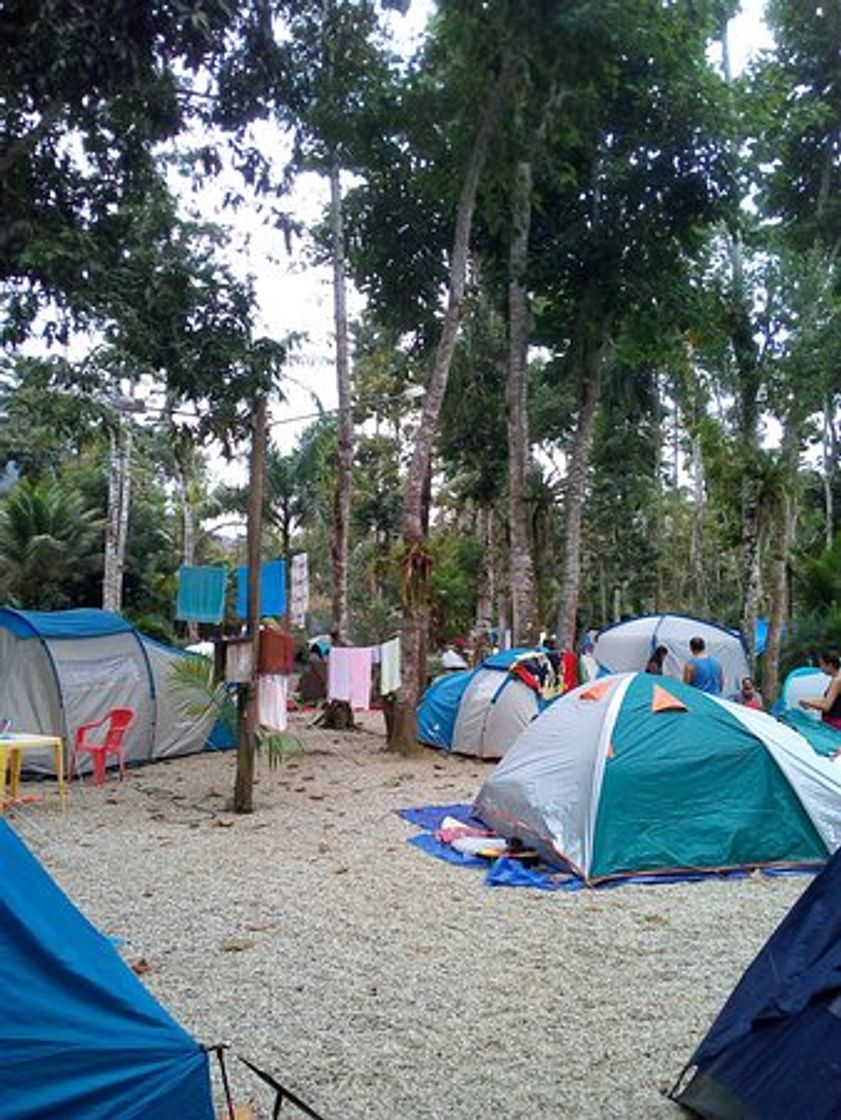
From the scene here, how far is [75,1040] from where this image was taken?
2729 mm

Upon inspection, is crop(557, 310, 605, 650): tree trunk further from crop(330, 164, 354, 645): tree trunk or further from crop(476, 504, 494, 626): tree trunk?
crop(476, 504, 494, 626): tree trunk

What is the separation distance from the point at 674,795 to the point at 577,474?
10.7m

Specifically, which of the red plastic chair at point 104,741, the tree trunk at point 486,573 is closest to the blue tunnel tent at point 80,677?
the red plastic chair at point 104,741

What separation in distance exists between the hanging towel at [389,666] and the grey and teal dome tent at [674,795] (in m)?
6.07

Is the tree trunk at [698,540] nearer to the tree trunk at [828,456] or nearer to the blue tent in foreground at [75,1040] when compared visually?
the tree trunk at [828,456]

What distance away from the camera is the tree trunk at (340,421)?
647 inches

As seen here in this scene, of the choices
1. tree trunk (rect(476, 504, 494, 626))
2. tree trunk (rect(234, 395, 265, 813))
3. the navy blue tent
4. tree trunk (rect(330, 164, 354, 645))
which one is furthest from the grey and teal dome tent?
tree trunk (rect(476, 504, 494, 626))

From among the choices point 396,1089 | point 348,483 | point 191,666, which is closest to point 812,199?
point 348,483

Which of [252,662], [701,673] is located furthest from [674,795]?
[701,673]

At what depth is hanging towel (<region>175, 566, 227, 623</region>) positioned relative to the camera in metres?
15.7

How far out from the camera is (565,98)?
47.6 feet

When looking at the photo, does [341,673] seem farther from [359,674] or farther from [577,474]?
[577,474]

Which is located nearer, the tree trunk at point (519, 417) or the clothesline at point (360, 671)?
the clothesline at point (360, 671)

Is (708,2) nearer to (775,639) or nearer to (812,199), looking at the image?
(812,199)
